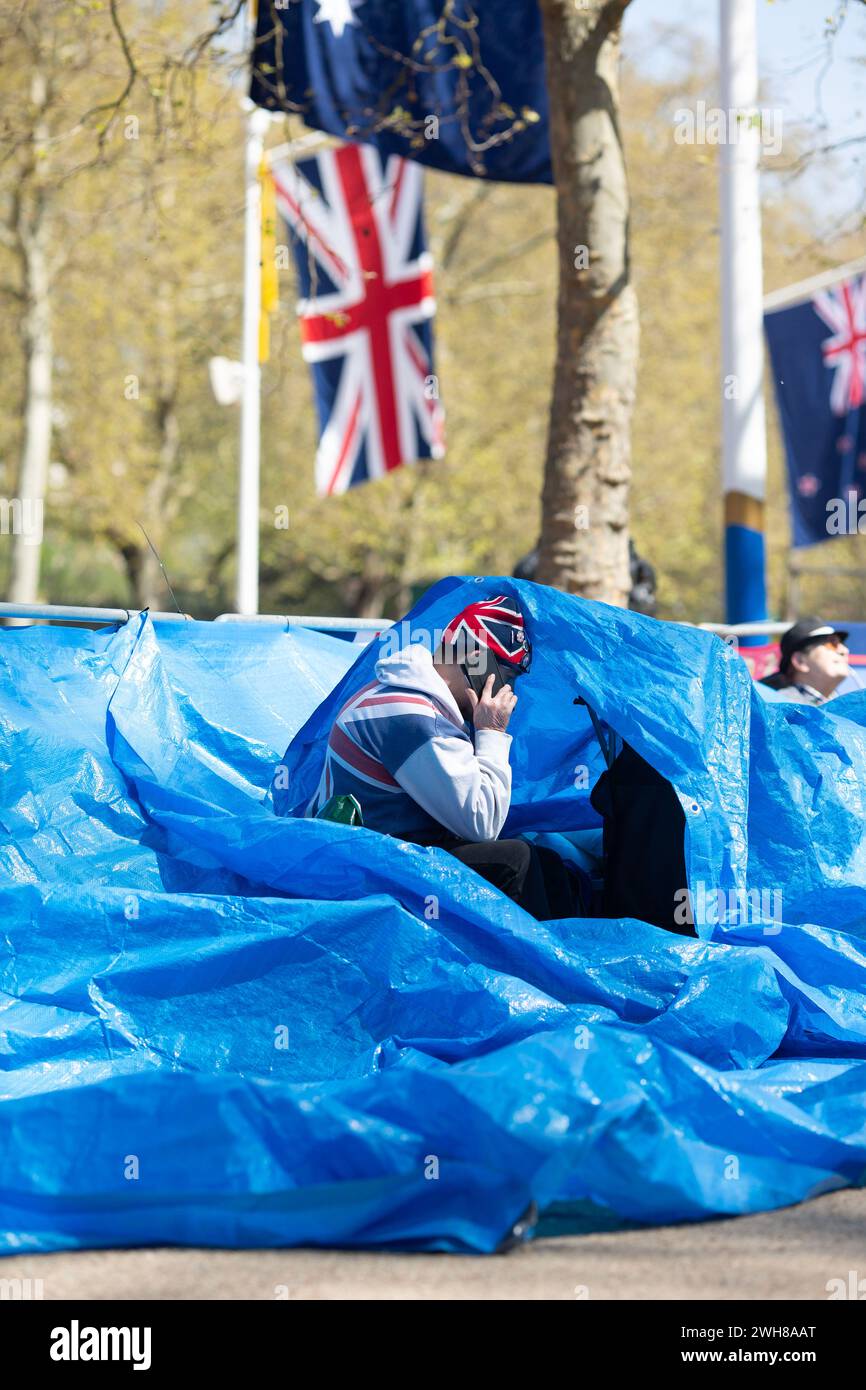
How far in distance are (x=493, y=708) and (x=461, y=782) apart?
31cm

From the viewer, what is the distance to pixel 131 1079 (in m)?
3.30

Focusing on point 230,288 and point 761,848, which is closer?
point 761,848

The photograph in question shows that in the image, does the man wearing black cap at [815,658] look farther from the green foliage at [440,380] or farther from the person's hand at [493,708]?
the green foliage at [440,380]

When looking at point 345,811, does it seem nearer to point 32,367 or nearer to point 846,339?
point 846,339

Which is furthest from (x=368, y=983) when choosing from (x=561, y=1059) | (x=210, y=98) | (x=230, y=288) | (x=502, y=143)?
(x=230, y=288)

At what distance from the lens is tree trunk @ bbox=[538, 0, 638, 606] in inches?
295

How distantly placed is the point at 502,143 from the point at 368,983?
243 inches

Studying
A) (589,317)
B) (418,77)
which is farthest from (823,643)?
(418,77)

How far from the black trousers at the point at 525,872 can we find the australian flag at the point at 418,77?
5.29 metres

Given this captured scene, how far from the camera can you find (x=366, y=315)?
12.6 meters

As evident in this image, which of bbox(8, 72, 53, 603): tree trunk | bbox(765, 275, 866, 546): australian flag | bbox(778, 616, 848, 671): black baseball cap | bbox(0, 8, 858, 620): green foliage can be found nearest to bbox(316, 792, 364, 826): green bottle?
bbox(778, 616, 848, 671): black baseball cap

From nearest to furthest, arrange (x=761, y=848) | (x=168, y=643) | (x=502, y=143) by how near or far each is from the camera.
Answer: (x=761, y=848) → (x=168, y=643) → (x=502, y=143)

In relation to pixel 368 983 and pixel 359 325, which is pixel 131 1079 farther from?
pixel 359 325

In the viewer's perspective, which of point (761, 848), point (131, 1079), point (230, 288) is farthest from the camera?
point (230, 288)
